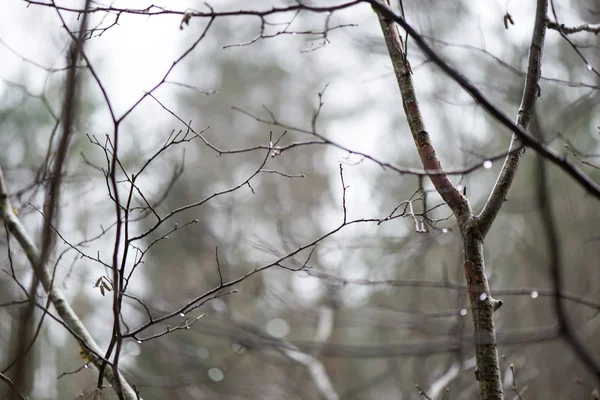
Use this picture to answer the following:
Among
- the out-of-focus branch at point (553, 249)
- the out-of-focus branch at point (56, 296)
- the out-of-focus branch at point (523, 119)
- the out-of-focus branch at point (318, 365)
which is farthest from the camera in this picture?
the out-of-focus branch at point (318, 365)

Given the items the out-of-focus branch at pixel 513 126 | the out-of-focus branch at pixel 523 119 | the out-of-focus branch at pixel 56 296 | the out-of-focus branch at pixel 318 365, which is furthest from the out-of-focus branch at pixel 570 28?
the out-of-focus branch at pixel 318 365

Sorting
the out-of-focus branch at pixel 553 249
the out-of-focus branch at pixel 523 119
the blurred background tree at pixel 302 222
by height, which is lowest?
Result: the out-of-focus branch at pixel 553 249

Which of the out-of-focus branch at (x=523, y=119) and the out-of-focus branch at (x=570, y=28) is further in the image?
the out-of-focus branch at (x=570, y=28)

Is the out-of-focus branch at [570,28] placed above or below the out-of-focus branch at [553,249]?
above

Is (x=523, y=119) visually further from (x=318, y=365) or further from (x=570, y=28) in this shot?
(x=318, y=365)

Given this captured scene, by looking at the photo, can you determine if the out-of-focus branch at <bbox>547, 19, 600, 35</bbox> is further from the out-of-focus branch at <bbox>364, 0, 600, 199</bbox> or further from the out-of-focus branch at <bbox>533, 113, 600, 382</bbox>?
the out-of-focus branch at <bbox>533, 113, 600, 382</bbox>

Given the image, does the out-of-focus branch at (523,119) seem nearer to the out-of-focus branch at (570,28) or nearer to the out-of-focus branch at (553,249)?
the out-of-focus branch at (570,28)

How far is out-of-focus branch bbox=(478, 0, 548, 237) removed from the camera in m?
1.38

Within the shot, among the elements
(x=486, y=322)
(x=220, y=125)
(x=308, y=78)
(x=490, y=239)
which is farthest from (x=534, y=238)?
(x=486, y=322)

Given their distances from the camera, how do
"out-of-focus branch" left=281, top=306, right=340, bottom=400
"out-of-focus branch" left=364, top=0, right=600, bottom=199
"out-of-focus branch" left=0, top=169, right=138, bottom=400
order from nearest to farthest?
"out-of-focus branch" left=364, top=0, right=600, bottom=199 → "out-of-focus branch" left=0, top=169, right=138, bottom=400 → "out-of-focus branch" left=281, top=306, right=340, bottom=400

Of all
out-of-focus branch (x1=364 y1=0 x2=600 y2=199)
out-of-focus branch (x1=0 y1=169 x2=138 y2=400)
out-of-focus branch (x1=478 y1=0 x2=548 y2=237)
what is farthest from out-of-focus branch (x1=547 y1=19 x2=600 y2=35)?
out-of-focus branch (x1=0 y1=169 x2=138 y2=400)

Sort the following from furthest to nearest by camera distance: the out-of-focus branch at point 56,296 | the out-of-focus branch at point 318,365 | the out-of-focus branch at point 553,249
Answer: the out-of-focus branch at point 318,365 < the out-of-focus branch at point 56,296 < the out-of-focus branch at point 553,249

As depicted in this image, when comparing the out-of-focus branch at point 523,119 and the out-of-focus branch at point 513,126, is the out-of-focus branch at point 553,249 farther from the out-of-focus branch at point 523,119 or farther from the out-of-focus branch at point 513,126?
the out-of-focus branch at point 523,119

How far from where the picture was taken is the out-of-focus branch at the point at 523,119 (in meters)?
1.38
